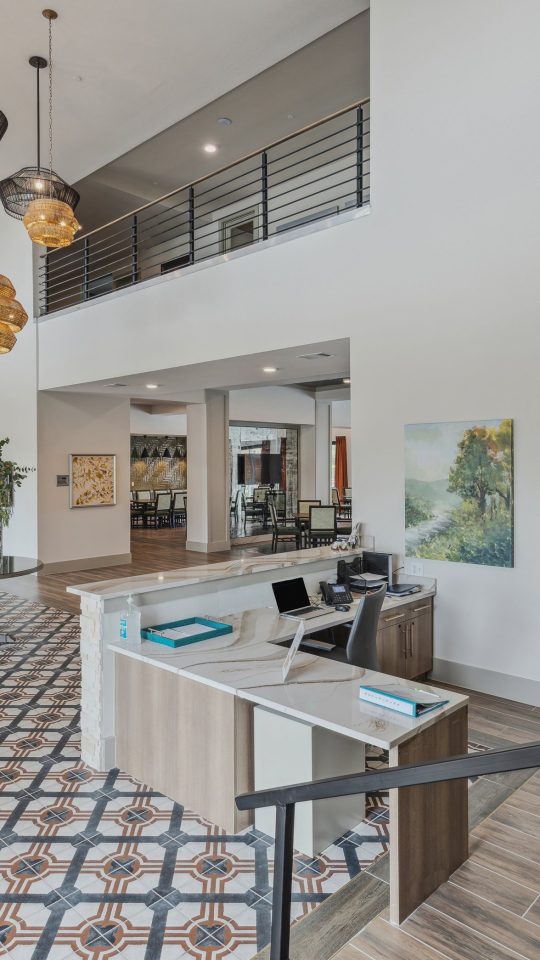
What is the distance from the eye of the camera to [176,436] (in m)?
18.3

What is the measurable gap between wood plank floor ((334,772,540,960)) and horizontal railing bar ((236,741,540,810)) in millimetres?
1095

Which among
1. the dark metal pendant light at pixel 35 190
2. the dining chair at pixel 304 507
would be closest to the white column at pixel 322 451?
the dining chair at pixel 304 507

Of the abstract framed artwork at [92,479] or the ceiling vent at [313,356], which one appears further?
the abstract framed artwork at [92,479]

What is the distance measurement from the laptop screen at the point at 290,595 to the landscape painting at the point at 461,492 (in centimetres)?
126

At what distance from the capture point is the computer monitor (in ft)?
16.5

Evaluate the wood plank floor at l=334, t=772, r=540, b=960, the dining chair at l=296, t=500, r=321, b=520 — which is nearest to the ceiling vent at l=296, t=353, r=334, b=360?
the wood plank floor at l=334, t=772, r=540, b=960

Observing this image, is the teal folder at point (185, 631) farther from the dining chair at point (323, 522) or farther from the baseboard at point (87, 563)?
the dining chair at point (323, 522)

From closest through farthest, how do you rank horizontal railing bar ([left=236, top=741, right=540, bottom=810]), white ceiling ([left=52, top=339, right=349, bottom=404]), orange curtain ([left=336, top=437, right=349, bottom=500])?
horizontal railing bar ([left=236, top=741, right=540, bottom=810]) < white ceiling ([left=52, top=339, right=349, bottom=404]) < orange curtain ([left=336, top=437, right=349, bottom=500])

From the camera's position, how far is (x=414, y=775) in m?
1.23

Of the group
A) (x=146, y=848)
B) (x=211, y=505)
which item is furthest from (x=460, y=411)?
(x=211, y=505)

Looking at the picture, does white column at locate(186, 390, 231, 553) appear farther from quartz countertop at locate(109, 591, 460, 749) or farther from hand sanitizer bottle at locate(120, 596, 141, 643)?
hand sanitizer bottle at locate(120, 596, 141, 643)

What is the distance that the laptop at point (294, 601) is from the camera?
405 centimetres

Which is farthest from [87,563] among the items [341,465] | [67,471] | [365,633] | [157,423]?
[341,465]

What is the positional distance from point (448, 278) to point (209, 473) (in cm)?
803
